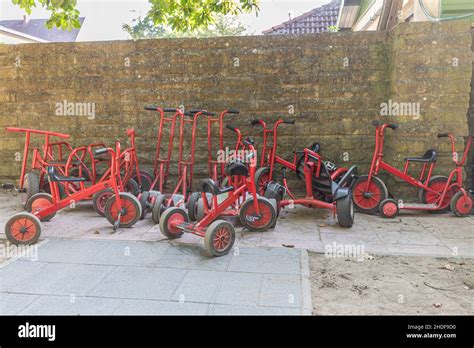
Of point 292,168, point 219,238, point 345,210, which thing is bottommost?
point 219,238

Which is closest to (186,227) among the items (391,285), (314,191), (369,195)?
(391,285)

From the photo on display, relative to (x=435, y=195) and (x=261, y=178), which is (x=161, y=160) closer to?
(x=261, y=178)

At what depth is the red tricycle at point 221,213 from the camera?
3723 millimetres

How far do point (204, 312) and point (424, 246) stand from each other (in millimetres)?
2655

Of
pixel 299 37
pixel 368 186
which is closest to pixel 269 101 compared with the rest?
pixel 299 37

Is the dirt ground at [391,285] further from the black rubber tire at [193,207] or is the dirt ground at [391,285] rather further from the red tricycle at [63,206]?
the red tricycle at [63,206]

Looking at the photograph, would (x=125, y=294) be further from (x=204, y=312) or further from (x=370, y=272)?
(x=370, y=272)

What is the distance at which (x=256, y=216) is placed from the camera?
14.8ft

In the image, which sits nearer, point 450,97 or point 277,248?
point 277,248

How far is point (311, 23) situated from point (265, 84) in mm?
9383

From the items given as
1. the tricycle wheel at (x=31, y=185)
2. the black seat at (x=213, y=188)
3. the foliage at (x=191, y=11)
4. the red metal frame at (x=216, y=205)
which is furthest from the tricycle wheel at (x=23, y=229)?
the foliage at (x=191, y=11)

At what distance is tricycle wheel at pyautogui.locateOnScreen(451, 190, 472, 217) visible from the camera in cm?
528

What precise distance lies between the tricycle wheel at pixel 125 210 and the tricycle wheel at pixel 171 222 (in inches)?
24.3

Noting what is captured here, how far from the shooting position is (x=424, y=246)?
13.5ft
